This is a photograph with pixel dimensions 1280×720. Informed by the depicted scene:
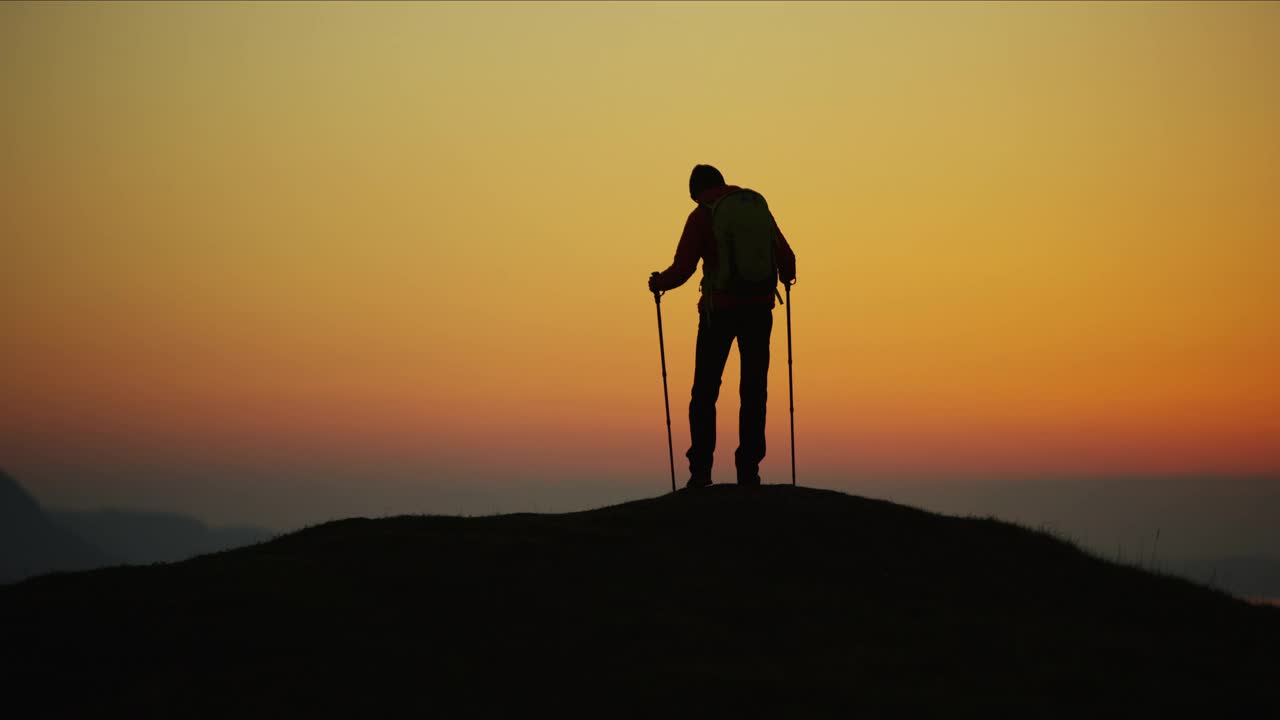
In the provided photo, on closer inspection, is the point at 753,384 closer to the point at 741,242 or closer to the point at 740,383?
the point at 740,383

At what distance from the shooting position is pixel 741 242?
20.0 meters

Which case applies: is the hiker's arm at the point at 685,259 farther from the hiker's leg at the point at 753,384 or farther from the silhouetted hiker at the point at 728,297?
the hiker's leg at the point at 753,384

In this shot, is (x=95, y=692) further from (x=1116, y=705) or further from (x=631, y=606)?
(x=1116, y=705)

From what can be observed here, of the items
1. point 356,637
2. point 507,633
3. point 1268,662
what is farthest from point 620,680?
point 1268,662

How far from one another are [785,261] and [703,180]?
69.1 inches

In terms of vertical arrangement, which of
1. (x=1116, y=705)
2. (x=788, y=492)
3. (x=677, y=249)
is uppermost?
(x=677, y=249)

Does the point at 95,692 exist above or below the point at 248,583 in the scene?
below

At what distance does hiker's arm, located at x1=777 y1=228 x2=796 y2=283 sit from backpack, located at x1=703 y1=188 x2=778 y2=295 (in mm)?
910

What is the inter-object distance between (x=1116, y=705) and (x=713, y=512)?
20.9 feet

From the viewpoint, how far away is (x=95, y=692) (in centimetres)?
1290

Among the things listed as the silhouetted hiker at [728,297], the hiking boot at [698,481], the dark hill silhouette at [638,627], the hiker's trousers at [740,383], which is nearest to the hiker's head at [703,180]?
the silhouetted hiker at [728,297]

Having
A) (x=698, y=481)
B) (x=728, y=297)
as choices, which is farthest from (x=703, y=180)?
(x=698, y=481)

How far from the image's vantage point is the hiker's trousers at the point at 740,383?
20234 mm

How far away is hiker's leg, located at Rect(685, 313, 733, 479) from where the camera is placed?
20.2 metres
